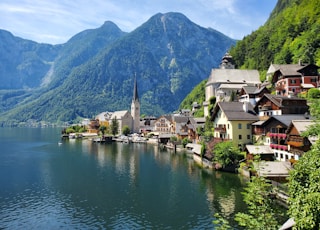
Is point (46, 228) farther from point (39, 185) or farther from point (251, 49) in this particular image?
point (251, 49)

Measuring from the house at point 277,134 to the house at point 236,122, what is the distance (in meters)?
4.42

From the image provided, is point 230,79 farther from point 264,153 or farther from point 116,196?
point 116,196

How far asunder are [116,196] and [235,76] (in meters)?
81.2

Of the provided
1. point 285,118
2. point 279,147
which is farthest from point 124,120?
point 279,147

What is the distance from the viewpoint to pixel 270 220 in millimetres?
14797

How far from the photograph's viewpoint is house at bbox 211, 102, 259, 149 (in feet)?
195

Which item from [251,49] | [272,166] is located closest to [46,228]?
[272,166]

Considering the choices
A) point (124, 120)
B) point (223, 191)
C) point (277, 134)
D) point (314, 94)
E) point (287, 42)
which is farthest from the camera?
point (124, 120)

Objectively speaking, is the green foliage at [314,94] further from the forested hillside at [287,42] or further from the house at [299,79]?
the forested hillside at [287,42]

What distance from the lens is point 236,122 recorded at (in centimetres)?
5966

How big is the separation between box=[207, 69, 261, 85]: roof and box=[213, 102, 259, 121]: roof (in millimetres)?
46321

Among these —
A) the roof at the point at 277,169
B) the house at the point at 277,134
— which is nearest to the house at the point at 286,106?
the house at the point at 277,134

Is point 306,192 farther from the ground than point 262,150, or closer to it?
farther from the ground

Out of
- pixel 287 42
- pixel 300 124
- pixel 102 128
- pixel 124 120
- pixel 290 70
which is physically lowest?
pixel 102 128
